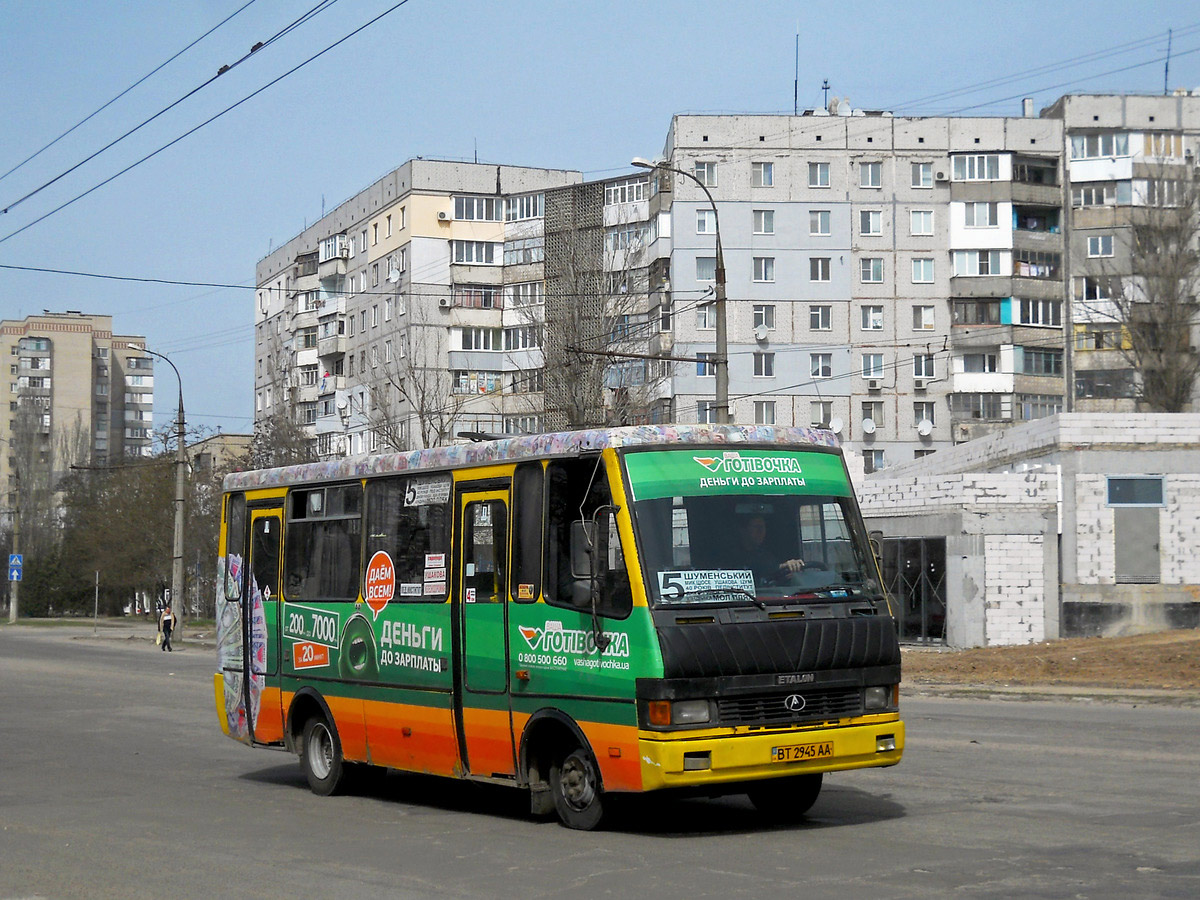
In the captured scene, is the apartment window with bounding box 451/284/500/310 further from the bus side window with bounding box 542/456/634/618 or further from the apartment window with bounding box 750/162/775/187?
the bus side window with bounding box 542/456/634/618

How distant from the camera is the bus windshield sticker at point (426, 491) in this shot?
39.9 feet

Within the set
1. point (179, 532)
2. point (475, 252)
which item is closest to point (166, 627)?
point (179, 532)

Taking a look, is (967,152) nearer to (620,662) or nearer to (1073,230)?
(1073,230)

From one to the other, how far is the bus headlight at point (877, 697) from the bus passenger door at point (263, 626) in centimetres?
618

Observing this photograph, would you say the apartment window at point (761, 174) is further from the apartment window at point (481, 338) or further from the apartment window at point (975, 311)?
the apartment window at point (481, 338)

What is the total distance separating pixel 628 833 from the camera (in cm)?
1045

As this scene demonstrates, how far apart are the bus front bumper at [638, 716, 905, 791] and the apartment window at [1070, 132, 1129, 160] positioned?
75.1 metres

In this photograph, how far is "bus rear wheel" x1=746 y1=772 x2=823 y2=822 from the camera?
1098cm

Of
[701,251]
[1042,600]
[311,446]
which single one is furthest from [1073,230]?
[1042,600]

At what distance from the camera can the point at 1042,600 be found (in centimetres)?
3538

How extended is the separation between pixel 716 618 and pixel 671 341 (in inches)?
2644

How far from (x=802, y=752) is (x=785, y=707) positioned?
1.03 ft

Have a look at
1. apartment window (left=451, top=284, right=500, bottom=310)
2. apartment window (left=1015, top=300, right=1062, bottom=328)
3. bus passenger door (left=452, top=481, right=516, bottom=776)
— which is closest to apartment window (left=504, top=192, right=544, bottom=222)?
Answer: apartment window (left=451, top=284, right=500, bottom=310)

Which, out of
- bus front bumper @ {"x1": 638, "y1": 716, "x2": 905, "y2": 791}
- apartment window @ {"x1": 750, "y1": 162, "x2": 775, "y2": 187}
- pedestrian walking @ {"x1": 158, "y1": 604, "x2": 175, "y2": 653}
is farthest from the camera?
apartment window @ {"x1": 750, "y1": 162, "x2": 775, "y2": 187}
